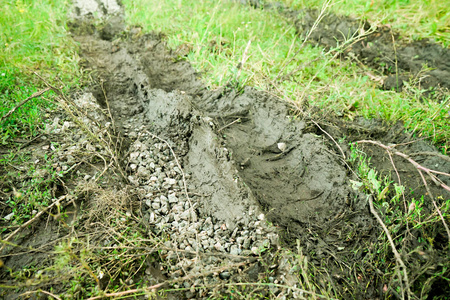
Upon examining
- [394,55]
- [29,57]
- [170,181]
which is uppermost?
[29,57]

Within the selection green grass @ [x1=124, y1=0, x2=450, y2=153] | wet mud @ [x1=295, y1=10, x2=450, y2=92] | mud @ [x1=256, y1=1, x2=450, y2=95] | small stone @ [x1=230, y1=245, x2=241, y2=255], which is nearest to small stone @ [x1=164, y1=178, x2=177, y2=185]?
small stone @ [x1=230, y1=245, x2=241, y2=255]

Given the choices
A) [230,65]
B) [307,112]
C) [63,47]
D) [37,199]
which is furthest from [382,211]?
[63,47]

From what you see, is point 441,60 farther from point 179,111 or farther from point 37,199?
point 37,199

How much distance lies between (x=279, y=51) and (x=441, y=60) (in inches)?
82.2

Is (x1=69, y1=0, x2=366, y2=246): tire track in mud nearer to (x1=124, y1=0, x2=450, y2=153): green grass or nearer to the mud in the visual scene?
(x1=124, y1=0, x2=450, y2=153): green grass

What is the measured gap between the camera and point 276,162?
2.50 metres

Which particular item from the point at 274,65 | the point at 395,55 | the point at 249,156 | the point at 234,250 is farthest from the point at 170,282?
the point at 395,55

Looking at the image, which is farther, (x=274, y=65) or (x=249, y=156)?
(x=274, y=65)

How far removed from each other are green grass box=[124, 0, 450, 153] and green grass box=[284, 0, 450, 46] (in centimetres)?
20

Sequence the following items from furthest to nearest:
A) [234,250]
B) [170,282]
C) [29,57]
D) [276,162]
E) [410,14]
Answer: [410,14], [29,57], [276,162], [234,250], [170,282]

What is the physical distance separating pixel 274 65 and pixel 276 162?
1399 millimetres

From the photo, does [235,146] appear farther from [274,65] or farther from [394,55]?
[394,55]

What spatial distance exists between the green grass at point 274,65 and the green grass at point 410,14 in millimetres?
204

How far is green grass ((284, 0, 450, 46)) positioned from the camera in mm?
3707
